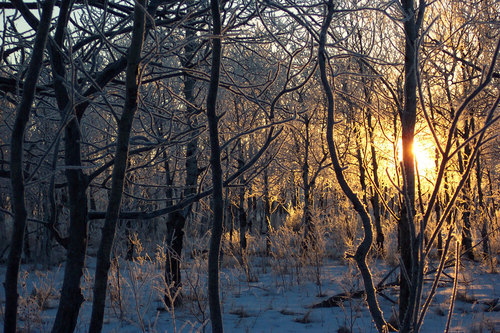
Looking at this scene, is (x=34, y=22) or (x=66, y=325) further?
(x=34, y=22)

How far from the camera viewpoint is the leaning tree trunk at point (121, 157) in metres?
0.96

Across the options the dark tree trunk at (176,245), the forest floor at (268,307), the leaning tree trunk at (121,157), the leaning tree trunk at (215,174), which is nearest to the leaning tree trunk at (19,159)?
the leaning tree trunk at (121,157)

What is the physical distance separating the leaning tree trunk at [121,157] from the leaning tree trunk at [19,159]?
170mm

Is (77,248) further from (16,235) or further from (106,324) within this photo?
(106,324)

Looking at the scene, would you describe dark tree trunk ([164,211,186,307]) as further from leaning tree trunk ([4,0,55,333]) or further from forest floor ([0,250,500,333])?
leaning tree trunk ([4,0,55,333])

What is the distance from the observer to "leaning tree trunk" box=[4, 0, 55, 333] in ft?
2.96

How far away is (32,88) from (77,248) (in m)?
0.77

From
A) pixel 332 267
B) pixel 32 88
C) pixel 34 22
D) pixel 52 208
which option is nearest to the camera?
pixel 32 88

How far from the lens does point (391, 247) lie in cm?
1000

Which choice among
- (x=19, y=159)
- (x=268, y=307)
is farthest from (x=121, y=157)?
(x=268, y=307)

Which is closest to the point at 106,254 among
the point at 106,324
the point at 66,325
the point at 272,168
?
the point at 66,325

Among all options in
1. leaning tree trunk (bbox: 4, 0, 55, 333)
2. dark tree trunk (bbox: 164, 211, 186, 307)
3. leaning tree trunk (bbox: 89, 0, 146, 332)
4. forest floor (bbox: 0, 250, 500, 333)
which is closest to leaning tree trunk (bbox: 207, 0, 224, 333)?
leaning tree trunk (bbox: 89, 0, 146, 332)

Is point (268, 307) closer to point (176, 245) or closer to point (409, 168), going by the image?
point (176, 245)

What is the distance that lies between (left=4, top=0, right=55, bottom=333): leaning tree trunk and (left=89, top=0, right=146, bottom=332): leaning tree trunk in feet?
0.56
